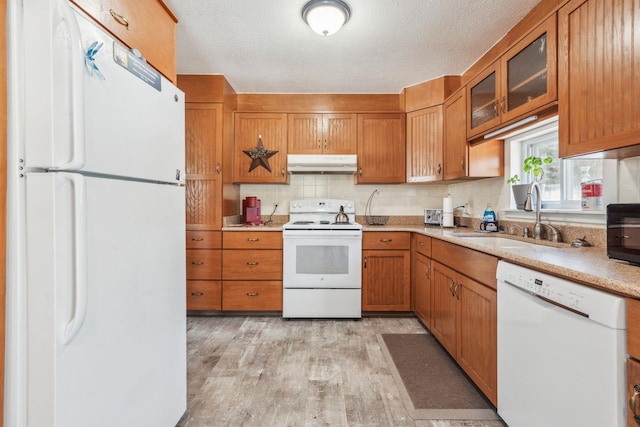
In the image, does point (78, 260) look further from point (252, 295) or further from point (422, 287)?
point (422, 287)

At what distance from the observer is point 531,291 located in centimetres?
125

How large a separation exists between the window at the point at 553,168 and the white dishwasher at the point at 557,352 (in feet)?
3.22

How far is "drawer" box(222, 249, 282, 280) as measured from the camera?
3.04 metres

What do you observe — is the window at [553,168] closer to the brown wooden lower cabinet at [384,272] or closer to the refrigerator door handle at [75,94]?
the brown wooden lower cabinet at [384,272]

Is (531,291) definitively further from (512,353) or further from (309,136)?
(309,136)

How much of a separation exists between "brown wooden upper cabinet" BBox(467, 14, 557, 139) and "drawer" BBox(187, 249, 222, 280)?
8.12 ft

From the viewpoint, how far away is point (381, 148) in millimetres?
3338

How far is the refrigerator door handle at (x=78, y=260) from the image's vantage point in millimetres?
857

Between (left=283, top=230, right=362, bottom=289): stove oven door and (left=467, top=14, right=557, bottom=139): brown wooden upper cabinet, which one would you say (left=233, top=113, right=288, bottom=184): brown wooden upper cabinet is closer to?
(left=283, top=230, right=362, bottom=289): stove oven door

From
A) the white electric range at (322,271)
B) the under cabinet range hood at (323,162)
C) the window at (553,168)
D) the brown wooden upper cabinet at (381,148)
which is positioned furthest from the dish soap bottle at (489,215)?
the under cabinet range hood at (323,162)

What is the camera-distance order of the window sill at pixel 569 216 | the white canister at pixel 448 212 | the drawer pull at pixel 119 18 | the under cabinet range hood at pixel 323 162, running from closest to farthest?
the drawer pull at pixel 119 18 < the window sill at pixel 569 216 < the white canister at pixel 448 212 < the under cabinet range hood at pixel 323 162

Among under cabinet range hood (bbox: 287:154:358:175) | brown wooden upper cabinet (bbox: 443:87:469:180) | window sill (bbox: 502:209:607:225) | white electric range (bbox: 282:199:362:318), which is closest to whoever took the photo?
window sill (bbox: 502:209:607:225)

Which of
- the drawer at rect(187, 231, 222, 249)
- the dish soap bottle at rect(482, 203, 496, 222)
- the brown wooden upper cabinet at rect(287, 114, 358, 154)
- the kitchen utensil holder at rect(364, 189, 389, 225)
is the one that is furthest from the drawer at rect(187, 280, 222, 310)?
the dish soap bottle at rect(482, 203, 496, 222)

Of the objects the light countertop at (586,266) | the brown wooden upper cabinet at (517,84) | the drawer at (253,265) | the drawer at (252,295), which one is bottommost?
the drawer at (252,295)
